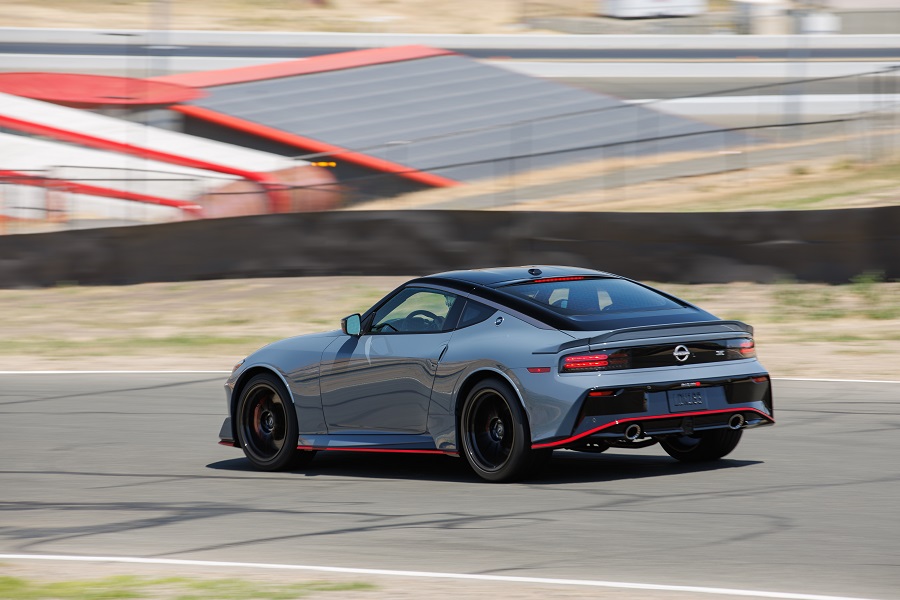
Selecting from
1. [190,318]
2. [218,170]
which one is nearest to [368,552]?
[190,318]

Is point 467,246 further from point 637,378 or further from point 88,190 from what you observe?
point 637,378

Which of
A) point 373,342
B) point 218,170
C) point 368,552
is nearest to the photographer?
point 368,552

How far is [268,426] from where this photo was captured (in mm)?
9539

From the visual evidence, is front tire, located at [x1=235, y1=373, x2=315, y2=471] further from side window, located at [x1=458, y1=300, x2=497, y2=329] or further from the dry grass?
the dry grass

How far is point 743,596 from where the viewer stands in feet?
17.7

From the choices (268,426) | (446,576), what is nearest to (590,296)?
(268,426)

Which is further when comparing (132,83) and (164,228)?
(132,83)

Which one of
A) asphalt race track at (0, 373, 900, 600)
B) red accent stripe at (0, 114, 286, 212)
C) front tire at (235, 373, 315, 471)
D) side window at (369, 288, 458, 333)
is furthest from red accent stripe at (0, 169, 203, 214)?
side window at (369, 288, 458, 333)

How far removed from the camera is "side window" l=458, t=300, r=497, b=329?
27.2 feet

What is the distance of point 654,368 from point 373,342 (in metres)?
1.92

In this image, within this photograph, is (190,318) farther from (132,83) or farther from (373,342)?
(132,83)

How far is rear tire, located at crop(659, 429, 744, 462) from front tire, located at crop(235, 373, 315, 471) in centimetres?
→ 244

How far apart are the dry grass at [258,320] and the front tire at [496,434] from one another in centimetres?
700

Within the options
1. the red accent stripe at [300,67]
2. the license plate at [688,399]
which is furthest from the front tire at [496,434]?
the red accent stripe at [300,67]
